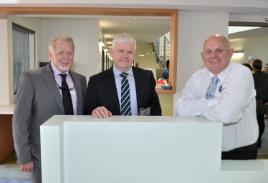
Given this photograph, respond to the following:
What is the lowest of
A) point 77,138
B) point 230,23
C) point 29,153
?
point 29,153

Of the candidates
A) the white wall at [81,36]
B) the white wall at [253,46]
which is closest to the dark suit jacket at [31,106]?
the white wall at [81,36]

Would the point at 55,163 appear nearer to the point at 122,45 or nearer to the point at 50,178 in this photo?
the point at 50,178

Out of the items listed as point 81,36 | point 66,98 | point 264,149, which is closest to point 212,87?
point 66,98

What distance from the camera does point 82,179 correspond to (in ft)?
4.01

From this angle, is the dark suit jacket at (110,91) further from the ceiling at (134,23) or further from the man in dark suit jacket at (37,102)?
the ceiling at (134,23)

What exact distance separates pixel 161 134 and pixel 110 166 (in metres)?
0.25

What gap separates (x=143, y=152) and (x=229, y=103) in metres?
0.42

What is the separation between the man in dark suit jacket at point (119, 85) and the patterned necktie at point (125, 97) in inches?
0.5

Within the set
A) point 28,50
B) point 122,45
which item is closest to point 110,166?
point 122,45

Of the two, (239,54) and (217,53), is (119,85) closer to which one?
(217,53)

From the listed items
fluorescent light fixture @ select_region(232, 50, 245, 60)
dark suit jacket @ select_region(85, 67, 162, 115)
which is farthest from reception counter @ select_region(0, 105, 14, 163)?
fluorescent light fixture @ select_region(232, 50, 245, 60)

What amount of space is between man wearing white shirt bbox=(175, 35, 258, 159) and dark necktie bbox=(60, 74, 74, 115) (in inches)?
26.1

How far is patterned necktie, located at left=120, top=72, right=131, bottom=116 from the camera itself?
170 cm

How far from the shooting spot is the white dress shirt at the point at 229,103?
1.27m
